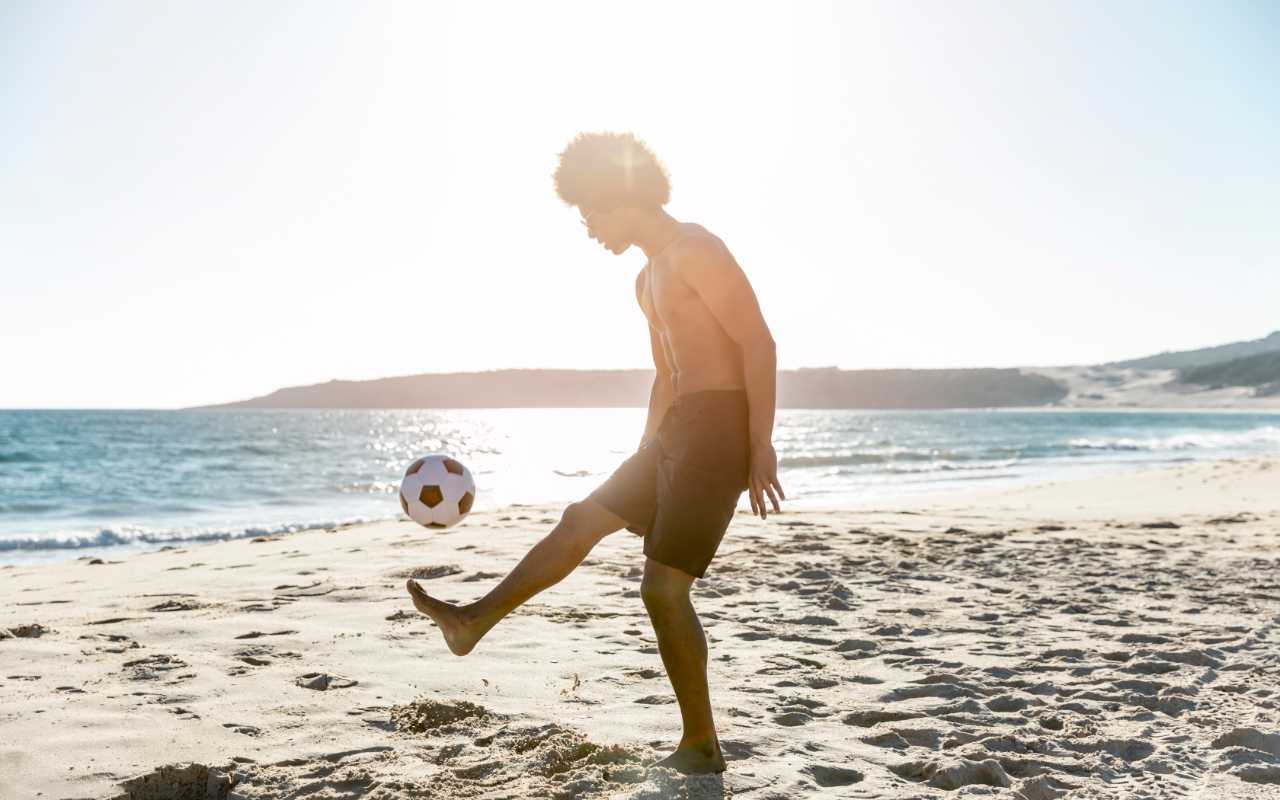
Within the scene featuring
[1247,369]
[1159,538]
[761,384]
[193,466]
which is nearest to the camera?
[761,384]

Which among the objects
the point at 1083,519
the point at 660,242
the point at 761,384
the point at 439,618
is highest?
the point at 660,242

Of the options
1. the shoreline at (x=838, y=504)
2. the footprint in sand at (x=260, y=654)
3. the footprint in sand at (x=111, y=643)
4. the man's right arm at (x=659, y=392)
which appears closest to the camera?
the man's right arm at (x=659, y=392)

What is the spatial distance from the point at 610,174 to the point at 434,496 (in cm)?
217

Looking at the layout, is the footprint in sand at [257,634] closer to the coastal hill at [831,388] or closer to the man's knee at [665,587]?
the man's knee at [665,587]

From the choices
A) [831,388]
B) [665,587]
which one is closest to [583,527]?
[665,587]

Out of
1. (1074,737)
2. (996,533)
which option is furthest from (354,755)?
(996,533)

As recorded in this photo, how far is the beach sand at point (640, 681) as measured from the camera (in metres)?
2.95

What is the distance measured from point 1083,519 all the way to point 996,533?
7.58 feet

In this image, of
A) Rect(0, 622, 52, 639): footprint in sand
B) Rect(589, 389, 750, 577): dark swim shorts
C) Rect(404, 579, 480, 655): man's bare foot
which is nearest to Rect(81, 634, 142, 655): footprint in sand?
Rect(0, 622, 52, 639): footprint in sand

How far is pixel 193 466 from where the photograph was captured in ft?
96.1

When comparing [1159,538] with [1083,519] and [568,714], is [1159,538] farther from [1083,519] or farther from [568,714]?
[568,714]

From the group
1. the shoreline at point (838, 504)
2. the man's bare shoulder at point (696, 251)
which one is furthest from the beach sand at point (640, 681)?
the shoreline at point (838, 504)

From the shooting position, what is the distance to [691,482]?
2.82 m

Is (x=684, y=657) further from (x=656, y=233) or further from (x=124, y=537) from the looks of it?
(x=124, y=537)
